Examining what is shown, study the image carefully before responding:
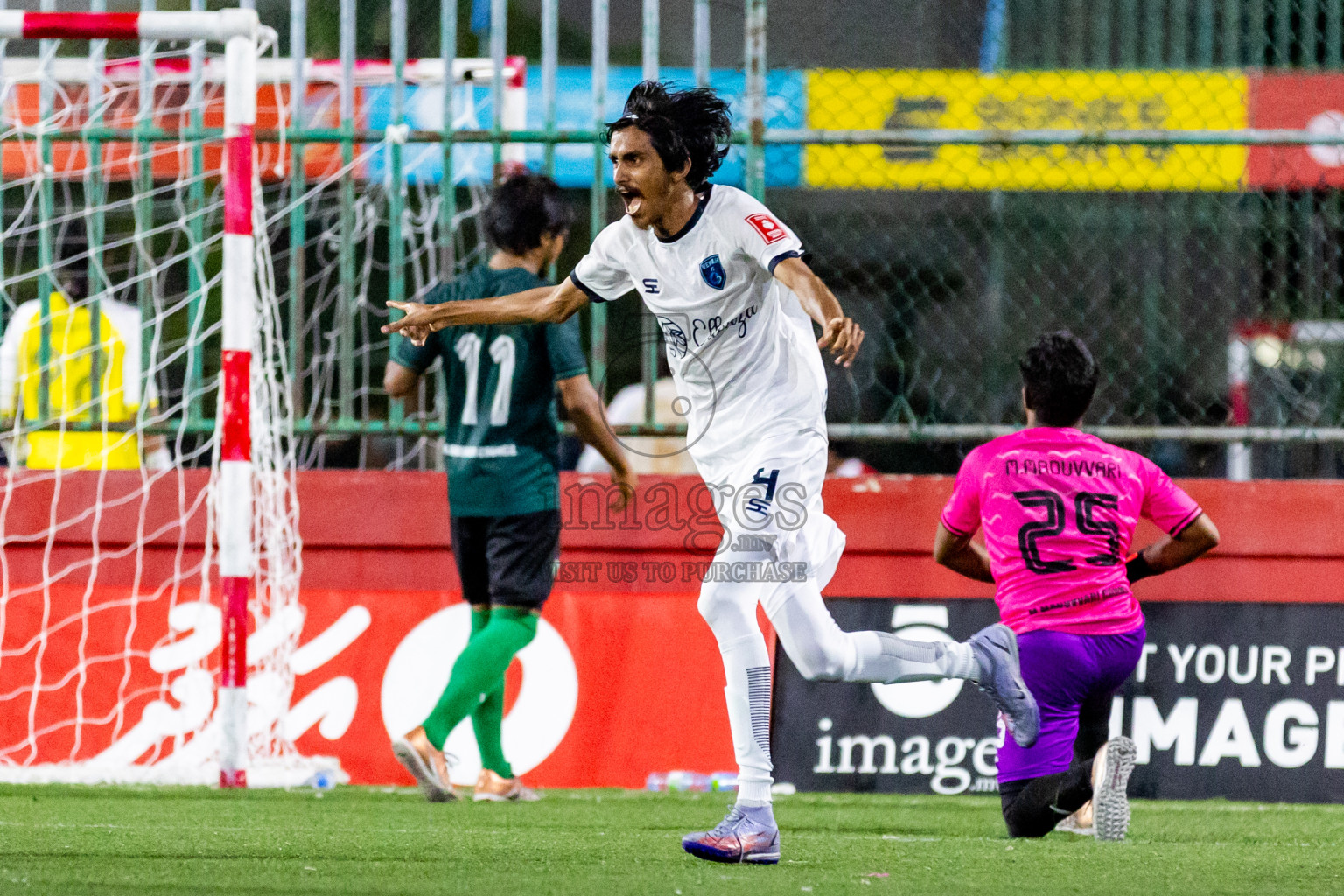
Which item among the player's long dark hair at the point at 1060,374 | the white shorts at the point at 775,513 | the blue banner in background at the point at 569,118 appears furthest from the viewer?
the blue banner in background at the point at 569,118

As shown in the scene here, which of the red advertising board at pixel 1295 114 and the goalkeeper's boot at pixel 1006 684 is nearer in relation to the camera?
the goalkeeper's boot at pixel 1006 684

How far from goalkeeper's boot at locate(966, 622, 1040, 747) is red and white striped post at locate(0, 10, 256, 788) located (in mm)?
2606

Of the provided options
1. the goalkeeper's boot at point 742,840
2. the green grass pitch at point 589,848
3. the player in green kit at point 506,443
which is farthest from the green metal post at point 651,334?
the goalkeeper's boot at point 742,840

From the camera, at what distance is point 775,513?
369 cm

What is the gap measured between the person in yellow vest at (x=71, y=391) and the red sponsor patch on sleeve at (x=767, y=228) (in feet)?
10.6

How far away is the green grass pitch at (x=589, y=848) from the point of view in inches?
127

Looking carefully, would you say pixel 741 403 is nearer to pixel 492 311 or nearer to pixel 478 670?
pixel 492 311

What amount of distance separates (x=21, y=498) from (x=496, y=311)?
300cm

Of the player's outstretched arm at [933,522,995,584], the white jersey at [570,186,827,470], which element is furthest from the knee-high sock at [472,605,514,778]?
the white jersey at [570,186,827,470]

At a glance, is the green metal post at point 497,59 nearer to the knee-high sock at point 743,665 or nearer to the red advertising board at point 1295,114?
the knee-high sock at point 743,665

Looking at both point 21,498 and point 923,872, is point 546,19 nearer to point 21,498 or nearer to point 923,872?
point 21,498

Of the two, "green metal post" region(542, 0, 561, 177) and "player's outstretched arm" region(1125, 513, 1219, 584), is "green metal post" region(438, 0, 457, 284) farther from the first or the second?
"player's outstretched arm" region(1125, 513, 1219, 584)

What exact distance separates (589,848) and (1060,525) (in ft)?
5.27

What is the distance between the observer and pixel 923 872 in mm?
3463
